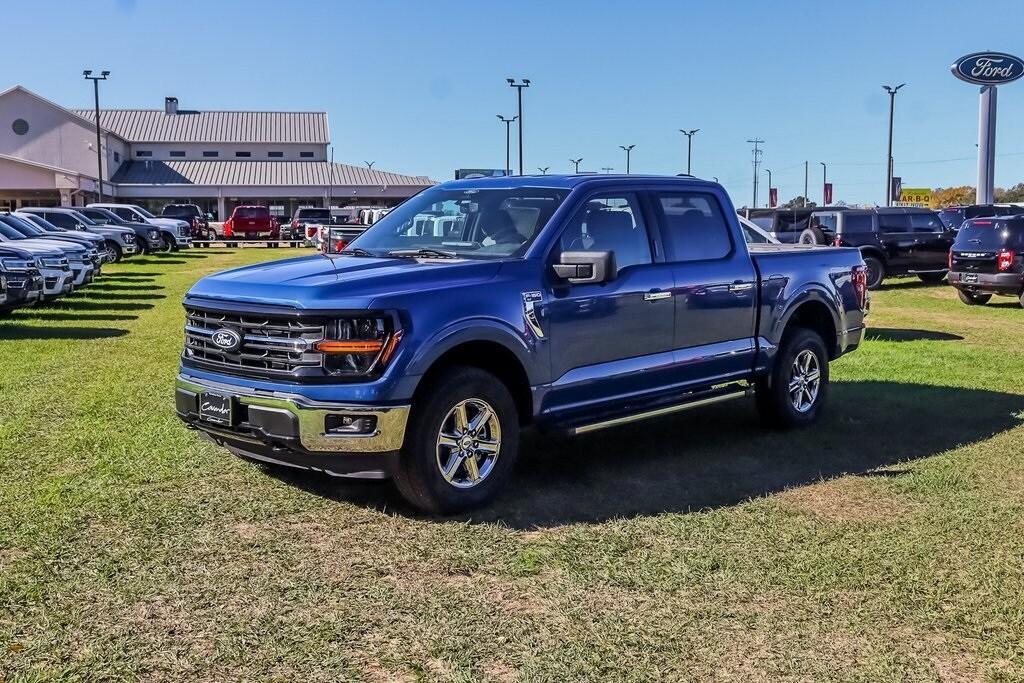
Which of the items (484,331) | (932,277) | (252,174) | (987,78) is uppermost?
(987,78)

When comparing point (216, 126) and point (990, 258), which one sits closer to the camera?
point (990, 258)

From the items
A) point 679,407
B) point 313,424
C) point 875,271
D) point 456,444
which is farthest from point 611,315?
point 875,271

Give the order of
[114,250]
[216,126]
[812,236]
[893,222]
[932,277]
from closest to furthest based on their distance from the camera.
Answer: [812,236] → [893,222] → [932,277] → [114,250] → [216,126]

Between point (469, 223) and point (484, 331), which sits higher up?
point (469, 223)

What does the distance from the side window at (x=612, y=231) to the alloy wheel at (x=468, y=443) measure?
1.21 m

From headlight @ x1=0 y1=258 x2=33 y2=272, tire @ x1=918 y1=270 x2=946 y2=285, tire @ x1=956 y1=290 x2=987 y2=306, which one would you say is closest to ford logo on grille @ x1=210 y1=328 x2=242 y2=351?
headlight @ x1=0 y1=258 x2=33 y2=272

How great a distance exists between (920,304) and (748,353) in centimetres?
1336

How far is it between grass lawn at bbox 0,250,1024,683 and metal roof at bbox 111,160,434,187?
6827 cm

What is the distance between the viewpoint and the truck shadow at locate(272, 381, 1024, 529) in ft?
19.8

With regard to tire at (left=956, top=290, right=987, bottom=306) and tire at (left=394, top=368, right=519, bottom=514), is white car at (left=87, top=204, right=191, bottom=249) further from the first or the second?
tire at (left=394, top=368, right=519, bottom=514)

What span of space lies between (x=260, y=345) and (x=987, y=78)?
4983 centimetres

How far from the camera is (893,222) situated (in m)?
23.5

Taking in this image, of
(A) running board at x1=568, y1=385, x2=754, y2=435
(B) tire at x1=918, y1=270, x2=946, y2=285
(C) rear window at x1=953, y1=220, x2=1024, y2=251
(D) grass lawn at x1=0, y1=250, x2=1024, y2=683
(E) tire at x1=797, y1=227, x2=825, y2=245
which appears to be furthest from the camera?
(B) tire at x1=918, y1=270, x2=946, y2=285

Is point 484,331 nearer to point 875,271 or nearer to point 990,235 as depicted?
point 990,235
